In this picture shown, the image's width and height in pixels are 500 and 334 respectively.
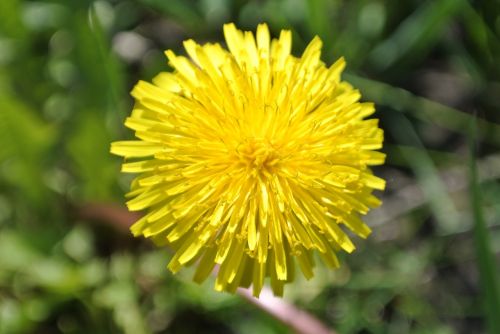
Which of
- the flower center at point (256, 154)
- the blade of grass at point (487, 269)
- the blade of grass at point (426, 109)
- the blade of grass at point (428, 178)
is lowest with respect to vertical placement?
the blade of grass at point (487, 269)

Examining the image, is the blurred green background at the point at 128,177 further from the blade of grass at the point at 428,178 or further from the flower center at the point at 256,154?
the flower center at the point at 256,154

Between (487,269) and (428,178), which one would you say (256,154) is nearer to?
(487,269)

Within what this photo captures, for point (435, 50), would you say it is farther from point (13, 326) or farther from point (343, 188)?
point (13, 326)

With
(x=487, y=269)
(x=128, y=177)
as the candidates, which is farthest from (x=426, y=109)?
(x=128, y=177)

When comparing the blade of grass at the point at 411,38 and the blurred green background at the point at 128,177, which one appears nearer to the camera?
the blurred green background at the point at 128,177

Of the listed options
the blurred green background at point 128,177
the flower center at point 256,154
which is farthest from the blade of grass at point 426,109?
the flower center at point 256,154

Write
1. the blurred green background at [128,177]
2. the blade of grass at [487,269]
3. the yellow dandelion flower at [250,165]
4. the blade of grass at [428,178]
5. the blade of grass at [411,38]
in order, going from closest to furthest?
the yellow dandelion flower at [250,165] → the blade of grass at [487,269] → the blurred green background at [128,177] → the blade of grass at [411,38] → the blade of grass at [428,178]
